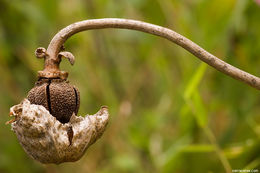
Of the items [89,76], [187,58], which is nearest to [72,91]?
[187,58]

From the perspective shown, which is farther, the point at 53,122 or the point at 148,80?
the point at 148,80

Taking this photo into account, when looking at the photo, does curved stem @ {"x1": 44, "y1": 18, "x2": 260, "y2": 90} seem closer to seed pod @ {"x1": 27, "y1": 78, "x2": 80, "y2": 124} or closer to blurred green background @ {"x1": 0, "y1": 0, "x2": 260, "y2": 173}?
seed pod @ {"x1": 27, "y1": 78, "x2": 80, "y2": 124}

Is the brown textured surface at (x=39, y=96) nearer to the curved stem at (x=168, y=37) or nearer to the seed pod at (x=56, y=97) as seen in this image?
the seed pod at (x=56, y=97)

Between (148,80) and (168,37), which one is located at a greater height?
(148,80)

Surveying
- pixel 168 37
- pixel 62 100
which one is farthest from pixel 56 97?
pixel 168 37

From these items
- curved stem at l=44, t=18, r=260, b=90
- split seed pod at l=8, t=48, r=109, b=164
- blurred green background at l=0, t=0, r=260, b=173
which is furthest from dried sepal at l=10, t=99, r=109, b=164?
blurred green background at l=0, t=0, r=260, b=173

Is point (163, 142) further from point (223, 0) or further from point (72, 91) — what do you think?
point (72, 91)

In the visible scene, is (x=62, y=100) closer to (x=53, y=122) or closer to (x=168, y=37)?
(x=53, y=122)

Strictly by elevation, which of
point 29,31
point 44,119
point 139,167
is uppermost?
point 29,31
